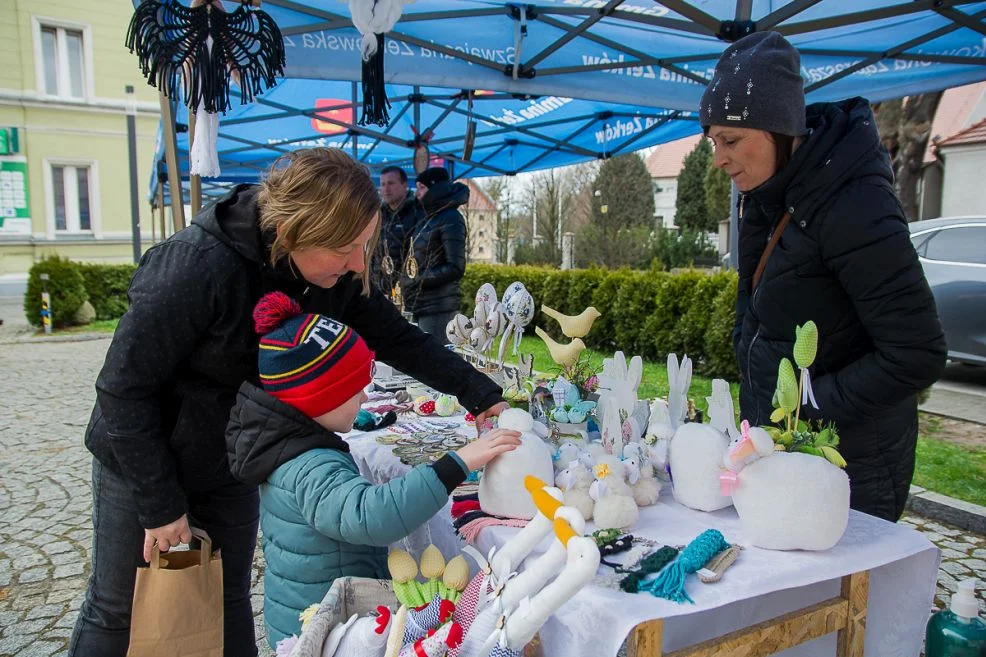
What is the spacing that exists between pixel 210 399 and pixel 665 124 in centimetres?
543

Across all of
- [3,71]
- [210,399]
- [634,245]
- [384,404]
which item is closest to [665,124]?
[384,404]

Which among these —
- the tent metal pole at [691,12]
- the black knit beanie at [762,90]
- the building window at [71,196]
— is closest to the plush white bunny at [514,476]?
the black knit beanie at [762,90]

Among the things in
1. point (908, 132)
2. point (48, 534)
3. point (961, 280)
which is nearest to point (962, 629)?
point (48, 534)

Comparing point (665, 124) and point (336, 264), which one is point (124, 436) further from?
point (665, 124)

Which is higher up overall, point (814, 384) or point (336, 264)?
point (336, 264)

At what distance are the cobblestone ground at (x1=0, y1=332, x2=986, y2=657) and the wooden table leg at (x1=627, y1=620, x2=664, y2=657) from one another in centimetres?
162

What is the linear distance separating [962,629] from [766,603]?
38cm

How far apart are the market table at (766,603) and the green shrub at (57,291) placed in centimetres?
1248

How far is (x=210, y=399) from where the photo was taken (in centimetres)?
142

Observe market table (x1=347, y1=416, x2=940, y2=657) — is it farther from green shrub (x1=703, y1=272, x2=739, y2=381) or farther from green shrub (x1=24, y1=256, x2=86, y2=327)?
green shrub (x1=24, y1=256, x2=86, y2=327)

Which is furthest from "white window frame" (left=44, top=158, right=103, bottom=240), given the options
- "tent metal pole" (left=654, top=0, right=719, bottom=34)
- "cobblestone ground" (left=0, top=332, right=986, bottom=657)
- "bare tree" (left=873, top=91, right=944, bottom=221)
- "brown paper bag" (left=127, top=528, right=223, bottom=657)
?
"brown paper bag" (left=127, top=528, right=223, bottom=657)

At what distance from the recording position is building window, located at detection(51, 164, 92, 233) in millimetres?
18281

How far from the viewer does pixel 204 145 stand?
2262 mm

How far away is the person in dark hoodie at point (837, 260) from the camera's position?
4.49 feet
